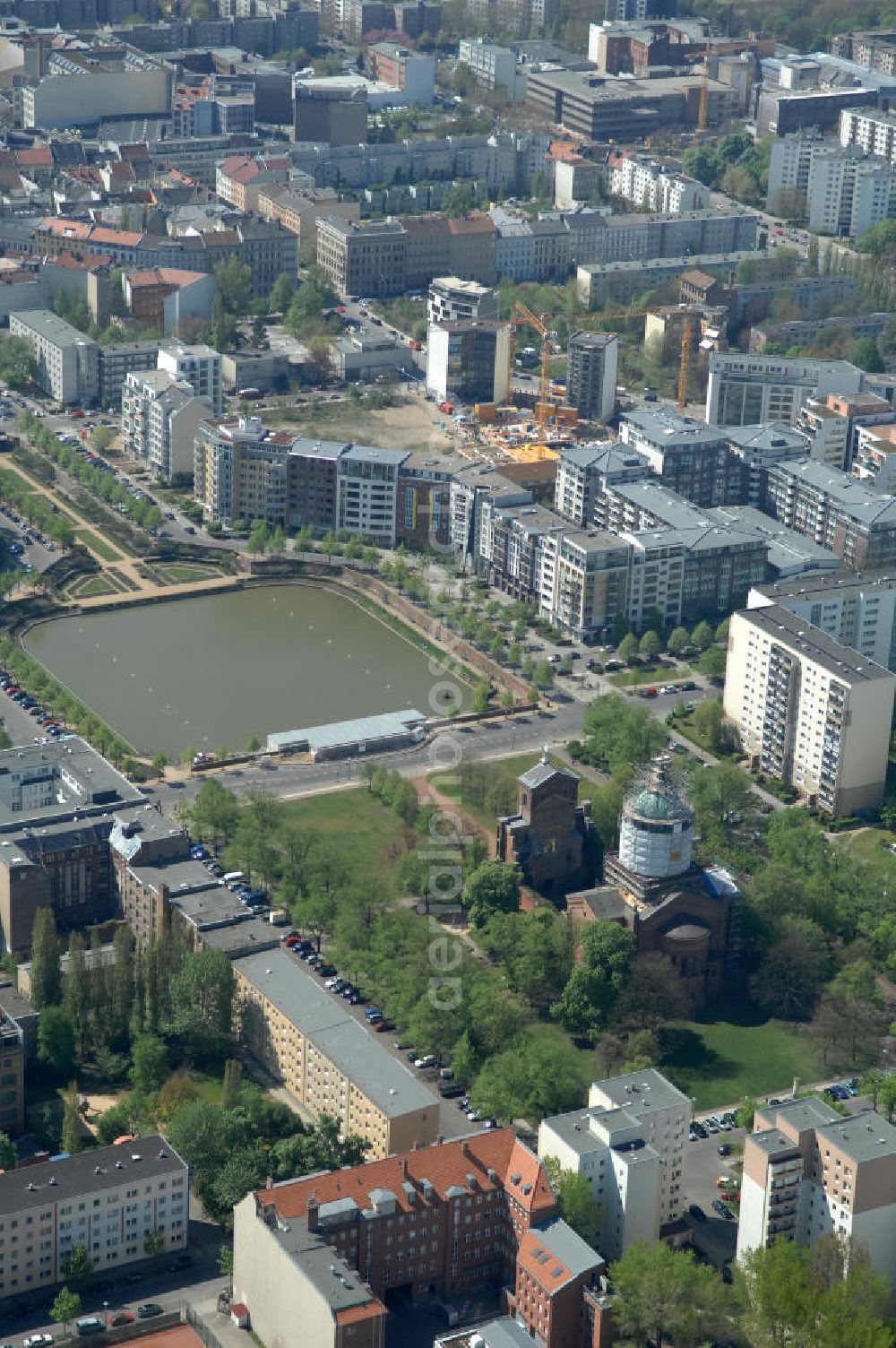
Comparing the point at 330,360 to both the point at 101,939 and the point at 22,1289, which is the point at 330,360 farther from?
the point at 22,1289

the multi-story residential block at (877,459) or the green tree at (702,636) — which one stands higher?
the multi-story residential block at (877,459)

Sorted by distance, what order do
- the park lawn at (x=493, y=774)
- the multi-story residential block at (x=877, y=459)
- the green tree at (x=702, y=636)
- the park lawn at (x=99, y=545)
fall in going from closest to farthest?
the park lawn at (x=493, y=774)
the green tree at (x=702, y=636)
the park lawn at (x=99, y=545)
the multi-story residential block at (x=877, y=459)

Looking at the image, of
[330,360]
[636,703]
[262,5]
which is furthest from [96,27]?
[636,703]

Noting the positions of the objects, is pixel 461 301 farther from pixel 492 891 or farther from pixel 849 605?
pixel 492 891

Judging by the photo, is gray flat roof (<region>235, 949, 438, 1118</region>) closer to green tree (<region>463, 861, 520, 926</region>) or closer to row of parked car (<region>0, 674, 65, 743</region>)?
green tree (<region>463, 861, 520, 926</region>)

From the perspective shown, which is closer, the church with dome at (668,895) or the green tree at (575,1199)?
the green tree at (575,1199)

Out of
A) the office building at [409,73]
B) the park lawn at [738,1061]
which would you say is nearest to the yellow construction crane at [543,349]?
the office building at [409,73]

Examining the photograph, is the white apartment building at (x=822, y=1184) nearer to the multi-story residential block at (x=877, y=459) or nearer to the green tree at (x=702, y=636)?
the green tree at (x=702, y=636)
